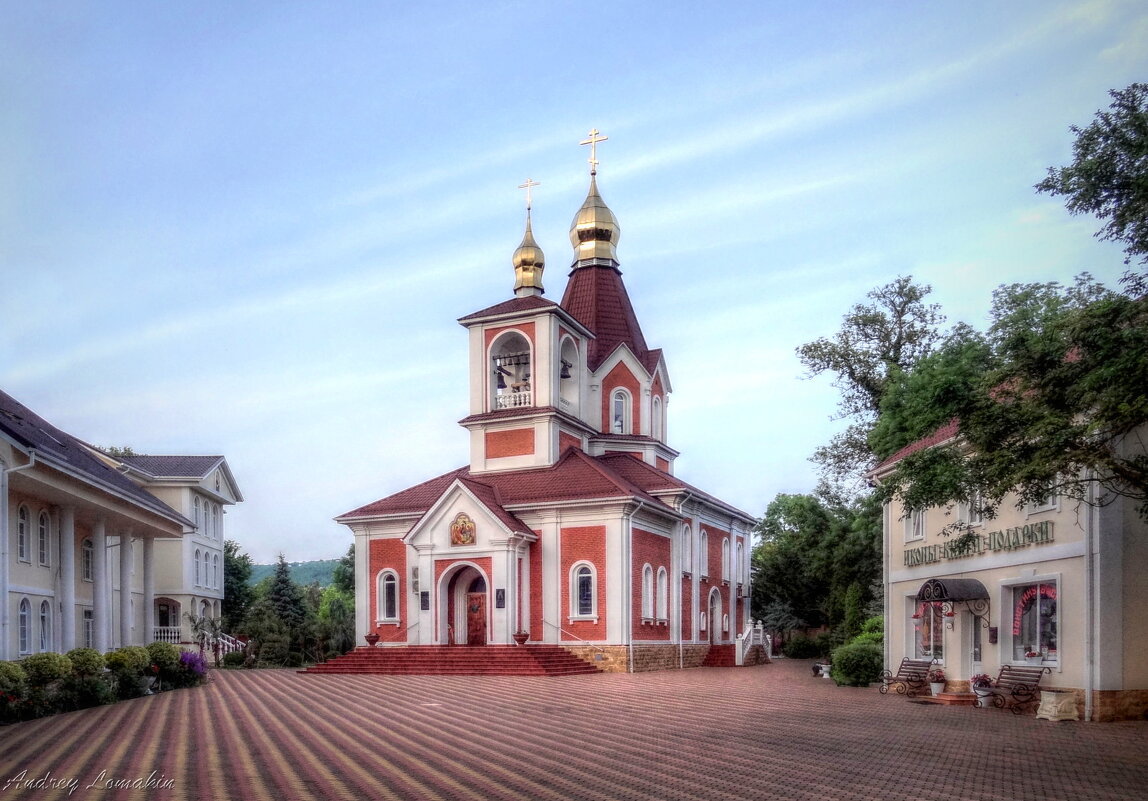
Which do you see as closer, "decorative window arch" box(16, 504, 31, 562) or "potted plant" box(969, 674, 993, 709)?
"potted plant" box(969, 674, 993, 709)

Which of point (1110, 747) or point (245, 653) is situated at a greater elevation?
point (1110, 747)

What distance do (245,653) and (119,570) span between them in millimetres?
7158

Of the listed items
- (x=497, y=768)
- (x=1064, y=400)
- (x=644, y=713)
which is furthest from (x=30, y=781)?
(x=1064, y=400)

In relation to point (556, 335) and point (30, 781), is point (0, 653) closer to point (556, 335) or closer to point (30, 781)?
point (30, 781)

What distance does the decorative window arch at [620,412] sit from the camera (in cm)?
4034

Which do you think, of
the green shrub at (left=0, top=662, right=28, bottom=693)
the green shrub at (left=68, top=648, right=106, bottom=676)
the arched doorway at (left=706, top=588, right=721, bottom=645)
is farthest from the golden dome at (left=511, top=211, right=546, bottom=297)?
the green shrub at (left=0, top=662, right=28, bottom=693)

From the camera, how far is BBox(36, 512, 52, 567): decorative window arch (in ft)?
73.1

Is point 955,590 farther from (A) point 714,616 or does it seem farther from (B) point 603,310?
(B) point 603,310

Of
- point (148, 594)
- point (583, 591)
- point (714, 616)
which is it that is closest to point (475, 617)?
point (583, 591)

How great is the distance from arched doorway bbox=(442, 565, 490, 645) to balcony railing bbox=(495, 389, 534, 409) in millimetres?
5814

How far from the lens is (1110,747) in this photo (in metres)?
13.8

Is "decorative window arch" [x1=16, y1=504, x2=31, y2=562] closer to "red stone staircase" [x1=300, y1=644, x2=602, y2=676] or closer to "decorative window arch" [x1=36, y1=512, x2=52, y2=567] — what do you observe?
"decorative window arch" [x1=36, y1=512, x2=52, y2=567]

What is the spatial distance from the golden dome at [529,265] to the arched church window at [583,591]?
1170 cm

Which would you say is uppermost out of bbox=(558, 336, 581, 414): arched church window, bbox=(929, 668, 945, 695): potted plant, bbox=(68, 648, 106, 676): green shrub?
bbox=(558, 336, 581, 414): arched church window
